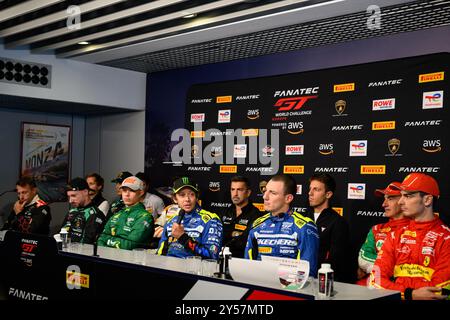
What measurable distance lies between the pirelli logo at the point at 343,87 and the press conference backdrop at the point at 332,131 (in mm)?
11

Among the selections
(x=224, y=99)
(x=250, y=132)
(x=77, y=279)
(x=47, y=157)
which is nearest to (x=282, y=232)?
(x=77, y=279)

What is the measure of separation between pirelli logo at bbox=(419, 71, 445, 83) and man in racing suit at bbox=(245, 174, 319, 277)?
1.97 m

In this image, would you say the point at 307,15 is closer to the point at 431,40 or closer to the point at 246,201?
the point at 431,40

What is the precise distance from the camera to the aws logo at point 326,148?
16.7ft

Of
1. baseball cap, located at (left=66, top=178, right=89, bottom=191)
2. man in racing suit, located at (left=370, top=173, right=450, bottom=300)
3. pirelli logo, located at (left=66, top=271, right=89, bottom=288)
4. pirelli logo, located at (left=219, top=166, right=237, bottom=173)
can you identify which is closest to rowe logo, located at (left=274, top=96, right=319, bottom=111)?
pirelli logo, located at (left=219, top=166, right=237, bottom=173)

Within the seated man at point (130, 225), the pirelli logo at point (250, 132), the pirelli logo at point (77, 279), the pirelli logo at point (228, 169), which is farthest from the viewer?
the pirelli logo at point (228, 169)

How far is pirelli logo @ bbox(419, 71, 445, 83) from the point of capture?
4.39 meters

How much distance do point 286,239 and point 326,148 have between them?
2199mm

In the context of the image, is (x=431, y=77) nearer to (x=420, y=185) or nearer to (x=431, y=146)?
(x=431, y=146)

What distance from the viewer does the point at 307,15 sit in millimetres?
4344

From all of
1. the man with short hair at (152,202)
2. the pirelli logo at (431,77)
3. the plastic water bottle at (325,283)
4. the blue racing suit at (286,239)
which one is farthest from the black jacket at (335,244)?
the man with short hair at (152,202)

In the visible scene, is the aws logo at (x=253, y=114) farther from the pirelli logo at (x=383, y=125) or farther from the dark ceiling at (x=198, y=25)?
the pirelli logo at (x=383, y=125)

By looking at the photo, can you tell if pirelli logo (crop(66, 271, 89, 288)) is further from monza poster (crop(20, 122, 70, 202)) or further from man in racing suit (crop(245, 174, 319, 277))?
monza poster (crop(20, 122, 70, 202))

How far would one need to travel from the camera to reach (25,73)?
5.91m
